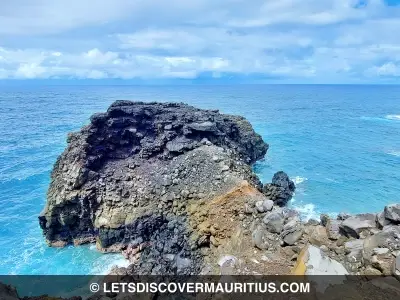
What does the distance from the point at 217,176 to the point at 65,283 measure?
17.8 m

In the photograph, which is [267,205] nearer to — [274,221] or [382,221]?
[274,221]

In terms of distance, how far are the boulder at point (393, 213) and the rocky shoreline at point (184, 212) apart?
67 millimetres

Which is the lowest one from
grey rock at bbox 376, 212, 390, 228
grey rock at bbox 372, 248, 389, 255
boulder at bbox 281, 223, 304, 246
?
boulder at bbox 281, 223, 304, 246

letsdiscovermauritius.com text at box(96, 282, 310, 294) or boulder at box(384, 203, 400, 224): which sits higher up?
boulder at box(384, 203, 400, 224)

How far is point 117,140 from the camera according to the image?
45625 millimetres

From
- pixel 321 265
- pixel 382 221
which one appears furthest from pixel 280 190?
pixel 321 265

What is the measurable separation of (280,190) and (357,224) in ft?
84.0

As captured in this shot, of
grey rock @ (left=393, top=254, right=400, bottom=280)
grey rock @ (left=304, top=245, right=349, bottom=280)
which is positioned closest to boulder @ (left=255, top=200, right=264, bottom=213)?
grey rock @ (left=304, top=245, right=349, bottom=280)

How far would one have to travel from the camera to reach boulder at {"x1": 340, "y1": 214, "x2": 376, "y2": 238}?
69.0 ft

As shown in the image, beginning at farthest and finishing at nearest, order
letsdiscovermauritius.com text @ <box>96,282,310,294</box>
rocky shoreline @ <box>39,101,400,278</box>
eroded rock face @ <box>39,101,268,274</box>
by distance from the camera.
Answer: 1. eroded rock face @ <box>39,101,268,274</box>
2. rocky shoreline @ <box>39,101,400,278</box>
3. letsdiscovermauritius.com text @ <box>96,282,310,294</box>

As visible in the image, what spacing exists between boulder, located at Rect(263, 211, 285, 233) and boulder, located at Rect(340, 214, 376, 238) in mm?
4516

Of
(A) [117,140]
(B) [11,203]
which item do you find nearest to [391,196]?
(A) [117,140]

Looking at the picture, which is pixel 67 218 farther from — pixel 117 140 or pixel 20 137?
pixel 20 137

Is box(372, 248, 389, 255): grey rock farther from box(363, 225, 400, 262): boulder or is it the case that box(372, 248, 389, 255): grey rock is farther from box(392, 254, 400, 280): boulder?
box(392, 254, 400, 280): boulder
